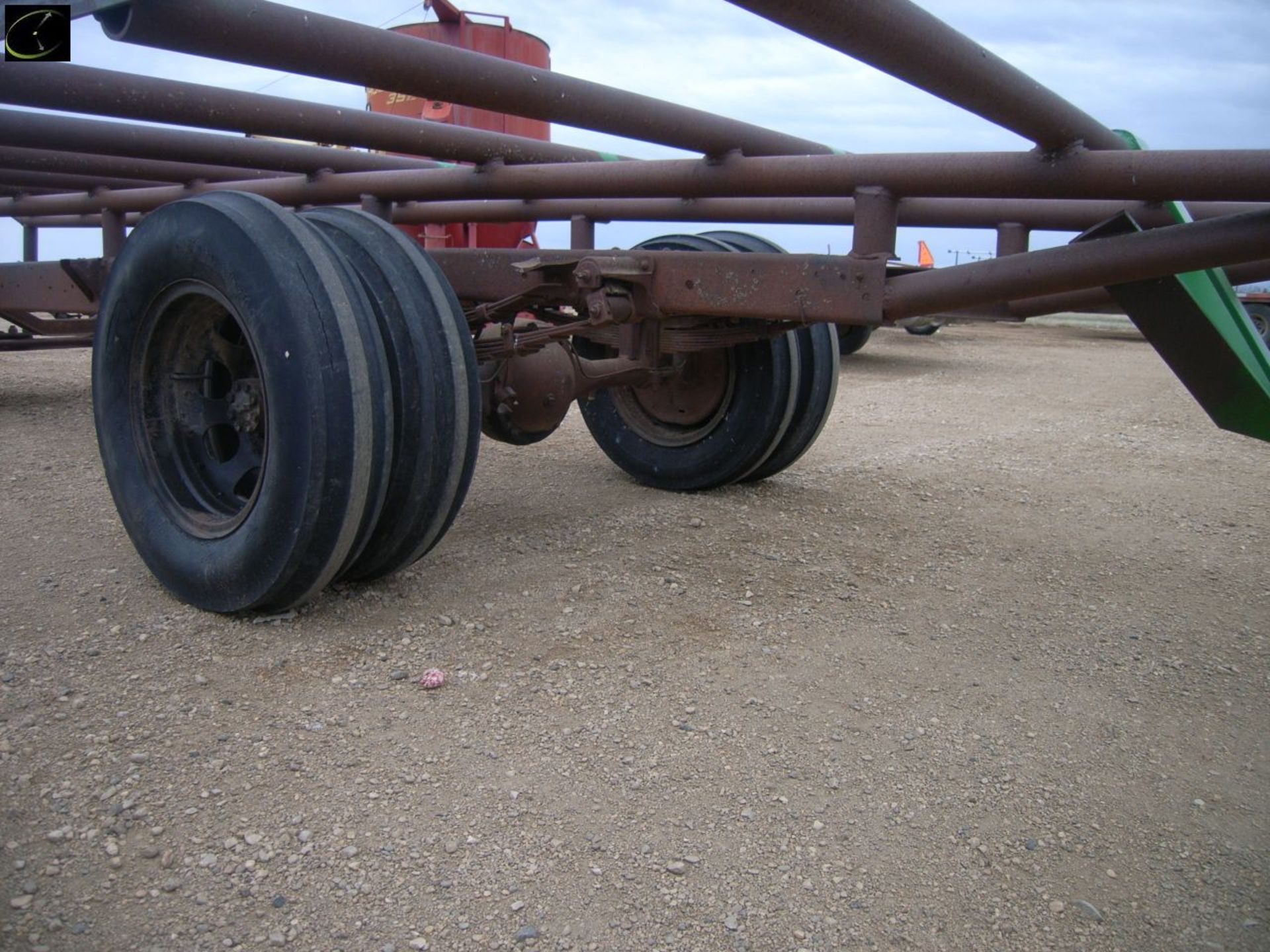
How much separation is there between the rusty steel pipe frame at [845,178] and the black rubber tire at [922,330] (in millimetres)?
10013

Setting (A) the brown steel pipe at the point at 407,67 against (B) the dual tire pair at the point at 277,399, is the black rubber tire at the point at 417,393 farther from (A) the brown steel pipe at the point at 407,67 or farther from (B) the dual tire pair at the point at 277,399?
(A) the brown steel pipe at the point at 407,67

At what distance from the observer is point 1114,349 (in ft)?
45.1

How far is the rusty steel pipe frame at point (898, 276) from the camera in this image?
270cm

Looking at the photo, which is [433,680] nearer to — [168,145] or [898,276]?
[898,276]

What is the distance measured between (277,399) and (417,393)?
36 cm

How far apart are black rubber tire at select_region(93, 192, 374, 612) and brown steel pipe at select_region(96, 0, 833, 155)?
54 centimetres

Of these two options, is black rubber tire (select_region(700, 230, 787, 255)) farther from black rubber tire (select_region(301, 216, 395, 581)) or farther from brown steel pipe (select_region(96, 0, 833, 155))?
black rubber tire (select_region(301, 216, 395, 581))

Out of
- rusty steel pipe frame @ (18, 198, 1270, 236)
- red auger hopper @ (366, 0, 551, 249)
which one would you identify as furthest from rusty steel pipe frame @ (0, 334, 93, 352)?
rusty steel pipe frame @ (18, 198, 1270, 236)

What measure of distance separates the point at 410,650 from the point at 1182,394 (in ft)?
26.7

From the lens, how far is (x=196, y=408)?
3371 mm

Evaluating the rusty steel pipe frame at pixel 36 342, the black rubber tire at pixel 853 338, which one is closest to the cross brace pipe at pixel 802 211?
the rusty steel pipe frame at pixel 36 342

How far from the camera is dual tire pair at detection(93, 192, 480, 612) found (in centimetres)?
276

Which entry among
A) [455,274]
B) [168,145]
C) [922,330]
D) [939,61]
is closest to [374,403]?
[455,274]

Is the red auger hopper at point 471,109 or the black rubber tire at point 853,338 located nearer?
the red auger hopper at point 471,109
